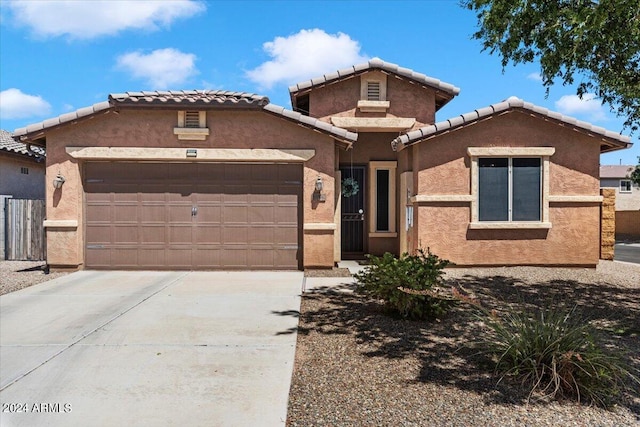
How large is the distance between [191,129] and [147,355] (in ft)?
21.7

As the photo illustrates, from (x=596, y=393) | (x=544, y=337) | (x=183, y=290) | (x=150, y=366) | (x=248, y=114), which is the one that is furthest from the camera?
(x=248, y=114)

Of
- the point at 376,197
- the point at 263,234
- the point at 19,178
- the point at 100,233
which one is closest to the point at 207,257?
the point at 263,234

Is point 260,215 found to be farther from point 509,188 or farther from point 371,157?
point 509,188

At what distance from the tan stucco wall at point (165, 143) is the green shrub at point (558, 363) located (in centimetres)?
649

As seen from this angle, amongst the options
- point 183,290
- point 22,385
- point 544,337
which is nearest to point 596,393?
point 544,337

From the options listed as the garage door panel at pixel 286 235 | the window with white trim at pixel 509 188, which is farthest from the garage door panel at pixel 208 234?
the window with white trim at pixel 509 188

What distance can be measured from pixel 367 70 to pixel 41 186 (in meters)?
13.6

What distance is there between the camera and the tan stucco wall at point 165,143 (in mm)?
10578

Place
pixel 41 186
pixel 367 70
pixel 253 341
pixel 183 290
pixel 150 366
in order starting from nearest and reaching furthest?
pixel 150 366
pixel 253 341
pixel 183 290
pixel 367 70
pixel 41 186

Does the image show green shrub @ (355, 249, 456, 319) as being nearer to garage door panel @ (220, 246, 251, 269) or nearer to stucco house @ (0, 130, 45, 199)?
garage door panel @ (220, 246, 251, 269)

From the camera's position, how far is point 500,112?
10922 millimetres

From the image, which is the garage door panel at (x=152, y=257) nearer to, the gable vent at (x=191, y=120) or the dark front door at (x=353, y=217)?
the gable vent at (x=191, y=120)

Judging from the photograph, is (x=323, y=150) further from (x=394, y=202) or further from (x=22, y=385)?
(x=22, y=385)

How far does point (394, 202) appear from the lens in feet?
43.3
